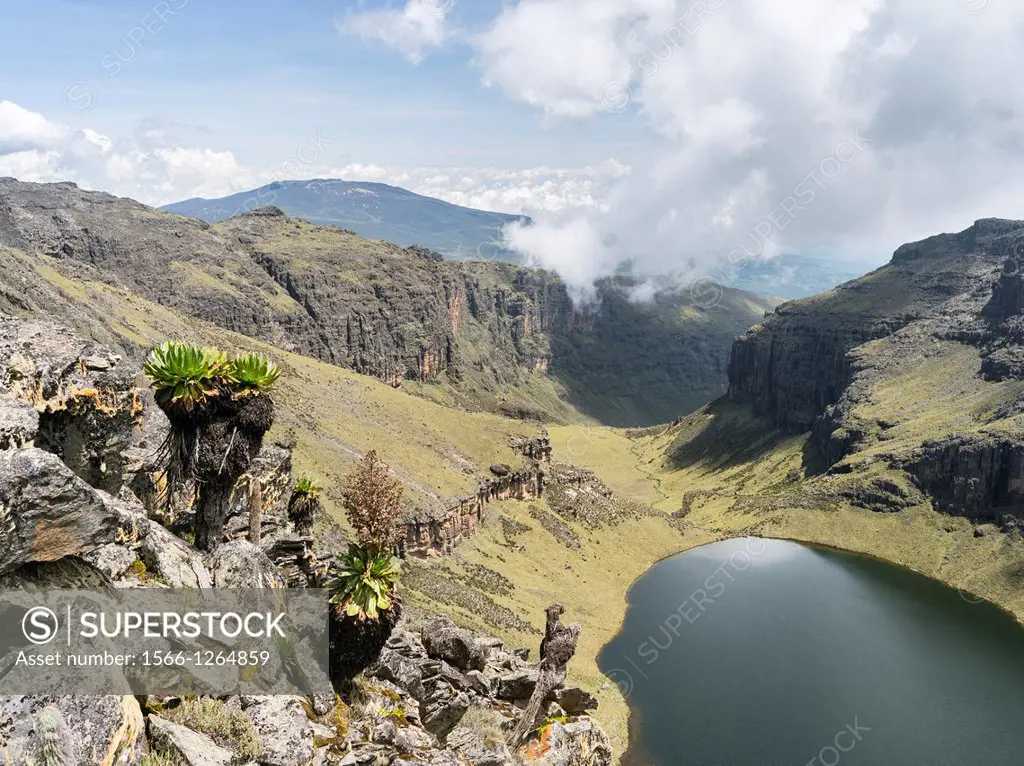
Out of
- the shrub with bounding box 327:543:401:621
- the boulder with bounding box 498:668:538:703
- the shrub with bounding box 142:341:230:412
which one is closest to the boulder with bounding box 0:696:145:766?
the shrub with bounding box 327:543:401:621

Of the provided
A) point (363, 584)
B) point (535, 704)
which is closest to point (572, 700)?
point (535, 704)

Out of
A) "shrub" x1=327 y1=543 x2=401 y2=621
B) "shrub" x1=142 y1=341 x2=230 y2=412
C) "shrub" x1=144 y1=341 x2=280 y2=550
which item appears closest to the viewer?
"shrub" x1=142 y1=341 x2=230 y2=412

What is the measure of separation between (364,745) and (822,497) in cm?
16860

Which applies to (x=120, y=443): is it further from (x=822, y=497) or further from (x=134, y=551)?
(x=822, y=497)

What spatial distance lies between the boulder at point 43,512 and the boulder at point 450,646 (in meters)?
22.7

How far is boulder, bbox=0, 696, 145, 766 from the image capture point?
11242 mm

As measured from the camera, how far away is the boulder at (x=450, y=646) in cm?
3372

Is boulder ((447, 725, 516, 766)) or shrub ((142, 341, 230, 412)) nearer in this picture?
shrub ((142, 341, 230, 412))

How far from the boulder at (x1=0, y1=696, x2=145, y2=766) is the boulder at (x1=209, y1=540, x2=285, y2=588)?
26.6ft

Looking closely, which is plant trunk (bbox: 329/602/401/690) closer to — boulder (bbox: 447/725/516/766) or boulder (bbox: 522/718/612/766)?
boulder (bbox: 447/725/516/766)

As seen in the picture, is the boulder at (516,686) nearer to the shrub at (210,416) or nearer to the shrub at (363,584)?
the shrub at (363,584)

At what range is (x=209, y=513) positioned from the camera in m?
25.5

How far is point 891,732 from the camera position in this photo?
73.2m

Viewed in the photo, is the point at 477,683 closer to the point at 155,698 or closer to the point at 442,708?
the point at 442,708
